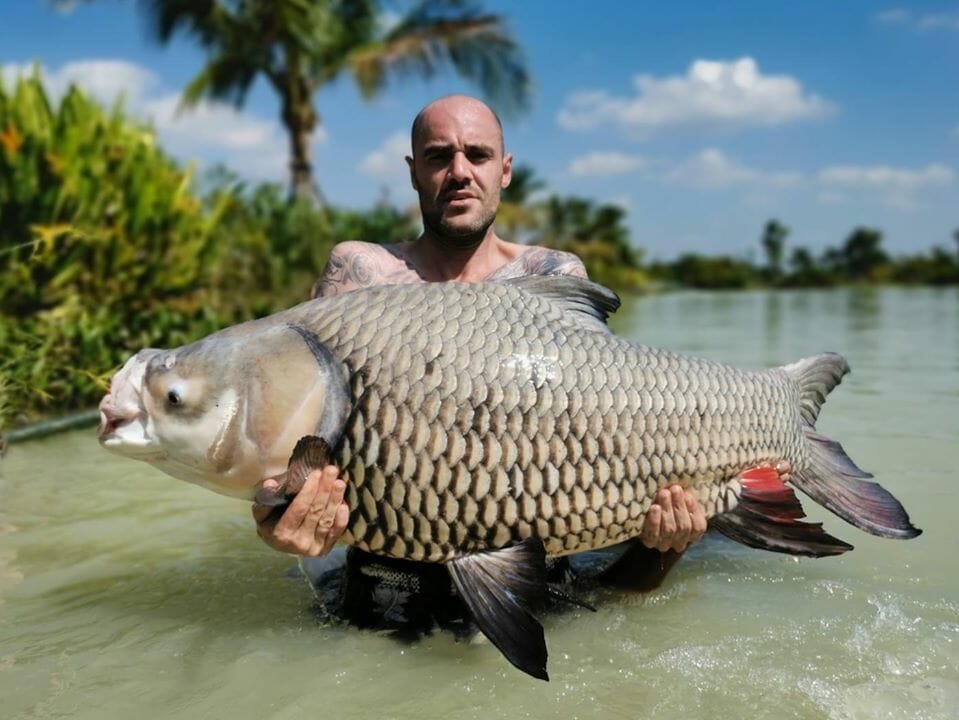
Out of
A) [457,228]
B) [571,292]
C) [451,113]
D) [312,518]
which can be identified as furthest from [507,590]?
[451,113]

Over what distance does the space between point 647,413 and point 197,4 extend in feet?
62.8

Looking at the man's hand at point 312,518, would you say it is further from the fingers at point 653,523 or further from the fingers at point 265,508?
the fingers at point 653,523

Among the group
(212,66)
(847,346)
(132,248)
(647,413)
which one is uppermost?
(212,66)

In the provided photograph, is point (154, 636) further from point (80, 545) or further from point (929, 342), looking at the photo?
point (929, 342)

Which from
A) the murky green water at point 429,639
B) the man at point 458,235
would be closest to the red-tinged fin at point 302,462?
the murky green water at point 429,639

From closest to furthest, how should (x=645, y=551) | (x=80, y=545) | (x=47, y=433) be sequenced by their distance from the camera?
(x=645, y=551) < (x=80, y=545) < (x=47, y=433)

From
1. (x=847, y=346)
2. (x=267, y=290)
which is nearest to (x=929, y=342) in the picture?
(x=847, y=346)

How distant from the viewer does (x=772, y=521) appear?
8.34 ft

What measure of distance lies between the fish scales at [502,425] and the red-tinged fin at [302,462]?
0.06m

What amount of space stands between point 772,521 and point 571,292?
2.88 ft

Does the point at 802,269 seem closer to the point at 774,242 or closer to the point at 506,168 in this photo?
the point at 774,242

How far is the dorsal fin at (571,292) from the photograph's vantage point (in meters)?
2.45

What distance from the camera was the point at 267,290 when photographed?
13.1 meters

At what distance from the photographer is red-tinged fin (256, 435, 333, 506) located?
6.95ft
